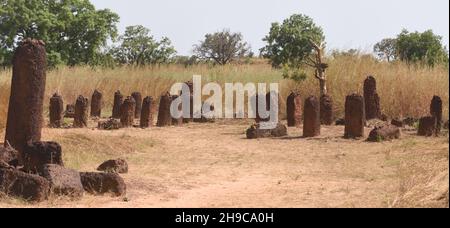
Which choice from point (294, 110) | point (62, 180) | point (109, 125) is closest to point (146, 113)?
point (109, 125)

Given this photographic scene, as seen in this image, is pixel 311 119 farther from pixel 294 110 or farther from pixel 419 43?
pixel 419 43

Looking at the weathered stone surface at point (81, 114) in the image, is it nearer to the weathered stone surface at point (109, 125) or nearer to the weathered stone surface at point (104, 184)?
the weathered stone surface at point (109, 125)

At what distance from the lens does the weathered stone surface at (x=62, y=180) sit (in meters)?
6.28

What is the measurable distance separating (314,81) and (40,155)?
37.9ft

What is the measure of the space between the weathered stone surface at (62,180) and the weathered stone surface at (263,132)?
265 inches

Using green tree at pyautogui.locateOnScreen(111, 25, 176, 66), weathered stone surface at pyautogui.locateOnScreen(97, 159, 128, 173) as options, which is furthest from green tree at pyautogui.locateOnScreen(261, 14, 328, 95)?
weathered stone surface at pyautogui.locateOnScreen(97, 159, 128, 173)

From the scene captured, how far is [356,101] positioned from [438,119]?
1.89 meters

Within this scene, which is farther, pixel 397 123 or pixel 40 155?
pixel 397 123

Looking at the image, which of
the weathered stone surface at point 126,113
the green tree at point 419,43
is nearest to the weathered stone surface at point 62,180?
the weathered stone surface at point 126,113

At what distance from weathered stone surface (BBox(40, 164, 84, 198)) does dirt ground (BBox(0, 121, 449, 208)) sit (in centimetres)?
13

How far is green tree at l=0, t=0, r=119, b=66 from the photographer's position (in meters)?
31.3

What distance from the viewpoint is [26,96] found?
318 inches
